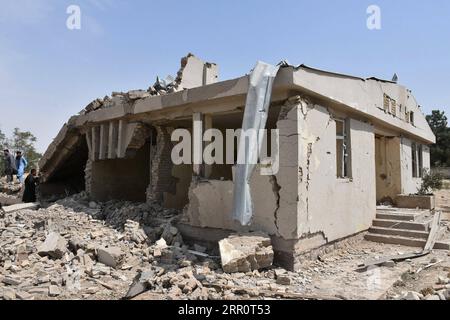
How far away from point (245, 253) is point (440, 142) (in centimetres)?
3832

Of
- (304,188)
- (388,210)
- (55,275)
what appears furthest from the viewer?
(388,210)

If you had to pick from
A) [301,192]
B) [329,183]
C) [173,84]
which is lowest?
[301,192]

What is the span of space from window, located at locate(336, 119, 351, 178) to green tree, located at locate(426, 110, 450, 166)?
31437 mm

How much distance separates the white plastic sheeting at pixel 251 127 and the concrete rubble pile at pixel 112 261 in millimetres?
1108

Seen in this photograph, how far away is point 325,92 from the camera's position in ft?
21.4

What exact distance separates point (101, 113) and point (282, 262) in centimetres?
674

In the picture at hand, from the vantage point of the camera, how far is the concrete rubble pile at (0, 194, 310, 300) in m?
5.05

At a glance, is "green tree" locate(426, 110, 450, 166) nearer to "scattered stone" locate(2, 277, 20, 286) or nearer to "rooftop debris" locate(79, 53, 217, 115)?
"rooftop debris" locate(79, 53, 217, 115)

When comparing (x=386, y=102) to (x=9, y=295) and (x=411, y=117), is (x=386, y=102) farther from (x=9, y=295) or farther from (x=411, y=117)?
(x=9, y=295)

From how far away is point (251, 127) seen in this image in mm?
5945

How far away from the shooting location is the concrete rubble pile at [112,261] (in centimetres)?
505

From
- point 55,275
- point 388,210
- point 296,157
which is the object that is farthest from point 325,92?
point 55,275

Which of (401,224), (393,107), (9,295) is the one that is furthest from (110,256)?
(393,107)
